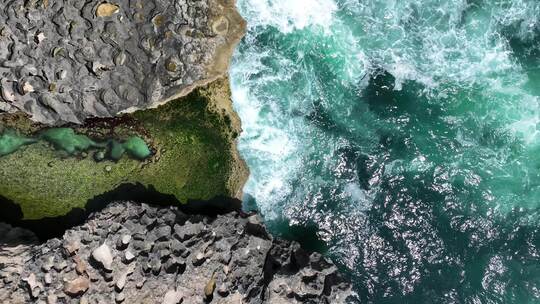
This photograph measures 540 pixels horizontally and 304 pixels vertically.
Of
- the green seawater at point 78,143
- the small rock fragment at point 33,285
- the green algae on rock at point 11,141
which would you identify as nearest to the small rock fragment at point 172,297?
the small rock fragment at point 33,285

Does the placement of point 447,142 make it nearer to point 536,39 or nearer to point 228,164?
point 536,39

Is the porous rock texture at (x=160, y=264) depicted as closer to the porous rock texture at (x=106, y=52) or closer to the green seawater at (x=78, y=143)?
the green seawater at (x=78, y=143)

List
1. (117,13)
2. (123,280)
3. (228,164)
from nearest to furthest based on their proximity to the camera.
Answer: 1. (123,280)
2. (117,13)
3. (228,164)

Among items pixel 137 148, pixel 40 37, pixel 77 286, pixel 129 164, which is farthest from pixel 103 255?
pixel 40 37

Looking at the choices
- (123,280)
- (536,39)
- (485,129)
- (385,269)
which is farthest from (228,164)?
(536,39)

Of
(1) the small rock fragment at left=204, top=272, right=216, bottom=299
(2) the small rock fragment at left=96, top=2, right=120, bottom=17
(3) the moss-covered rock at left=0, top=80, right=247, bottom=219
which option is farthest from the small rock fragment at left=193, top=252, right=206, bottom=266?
(2) the small rock fragment at left=96, top=2, right=120, bottom=17

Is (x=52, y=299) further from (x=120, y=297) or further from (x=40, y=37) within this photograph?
(x=40, y=37)

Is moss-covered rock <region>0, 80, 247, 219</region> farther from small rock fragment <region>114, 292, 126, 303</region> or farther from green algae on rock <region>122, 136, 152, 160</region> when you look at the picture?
small rock fragment <region>114, 292, 126, 303</region>
